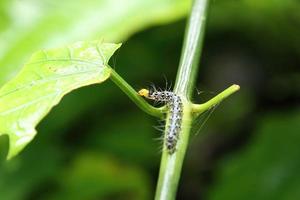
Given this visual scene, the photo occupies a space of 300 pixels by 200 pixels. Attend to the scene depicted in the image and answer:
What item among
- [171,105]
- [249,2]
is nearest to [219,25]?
[249,2]

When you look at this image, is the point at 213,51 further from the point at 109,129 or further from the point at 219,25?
the point at 109,129

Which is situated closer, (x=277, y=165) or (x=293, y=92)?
(x=277, y=165)

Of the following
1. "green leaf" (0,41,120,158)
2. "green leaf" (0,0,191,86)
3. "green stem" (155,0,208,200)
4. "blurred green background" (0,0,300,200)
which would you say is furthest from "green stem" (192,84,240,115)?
"blurred green background" (0,0,300,200)

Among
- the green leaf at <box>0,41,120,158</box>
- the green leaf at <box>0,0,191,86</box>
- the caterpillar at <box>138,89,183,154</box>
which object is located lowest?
the caterpillar at <box>138,89,183,154</box>

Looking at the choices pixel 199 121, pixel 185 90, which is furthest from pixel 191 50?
pixel 199 121

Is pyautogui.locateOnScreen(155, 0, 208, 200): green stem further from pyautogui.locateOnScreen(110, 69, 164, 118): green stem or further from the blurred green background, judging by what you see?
the blurred green background

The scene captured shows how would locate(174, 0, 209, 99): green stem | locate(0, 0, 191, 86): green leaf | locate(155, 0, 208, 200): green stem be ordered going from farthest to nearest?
locate(0, 0, 191, 86): green leaf
locate(174, 0, 209, 99): green stem
locate(155, 0, 208, 200): green stem
